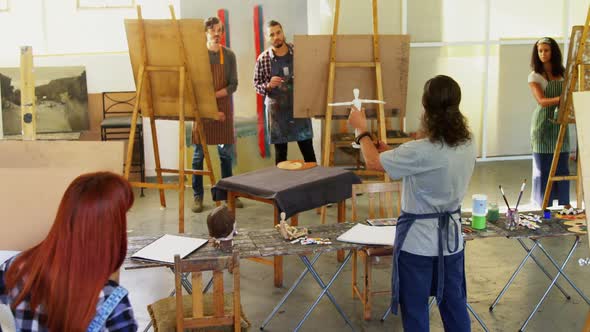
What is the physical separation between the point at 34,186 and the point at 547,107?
400cm

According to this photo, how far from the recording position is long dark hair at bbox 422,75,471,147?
2543 mm

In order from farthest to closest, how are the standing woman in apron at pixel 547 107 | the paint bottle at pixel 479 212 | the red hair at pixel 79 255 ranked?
the standing woman in apron at pixel 547 107
the paint bottle at pixel 479 212
the red hair at pixel 79 255

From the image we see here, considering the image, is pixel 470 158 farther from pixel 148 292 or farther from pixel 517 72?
pixel 517 72

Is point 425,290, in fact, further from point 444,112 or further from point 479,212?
point 479,212

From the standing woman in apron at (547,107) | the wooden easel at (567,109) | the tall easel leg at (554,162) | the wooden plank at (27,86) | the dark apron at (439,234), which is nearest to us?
the dark apron at (439,234)

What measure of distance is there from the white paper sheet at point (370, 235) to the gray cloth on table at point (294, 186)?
2.04 feet

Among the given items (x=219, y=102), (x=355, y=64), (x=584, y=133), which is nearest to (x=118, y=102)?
(x=219, y=102)

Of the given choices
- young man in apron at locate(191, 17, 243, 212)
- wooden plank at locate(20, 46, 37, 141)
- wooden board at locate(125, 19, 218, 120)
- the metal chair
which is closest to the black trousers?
young man in apron at locate(191, 17, 243, 212)

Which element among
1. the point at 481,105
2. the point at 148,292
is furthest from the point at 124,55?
the point at 481,105

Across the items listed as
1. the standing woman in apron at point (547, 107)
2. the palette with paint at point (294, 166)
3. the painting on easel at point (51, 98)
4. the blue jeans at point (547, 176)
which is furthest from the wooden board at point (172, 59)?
the blue jeans at point (547, 176)

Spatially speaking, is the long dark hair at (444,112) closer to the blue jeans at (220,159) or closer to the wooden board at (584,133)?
the wooden board at (584,133)

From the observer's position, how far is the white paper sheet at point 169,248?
300 cm

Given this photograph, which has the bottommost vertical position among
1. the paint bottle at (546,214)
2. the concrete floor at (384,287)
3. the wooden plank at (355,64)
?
the concrete floor at (384,287)

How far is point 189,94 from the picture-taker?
4914mm
